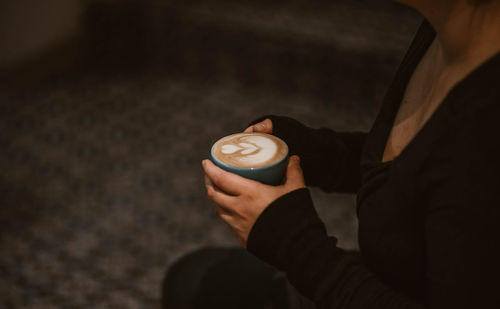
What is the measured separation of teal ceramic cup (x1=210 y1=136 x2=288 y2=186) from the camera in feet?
2.29

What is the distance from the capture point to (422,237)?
2.04ft

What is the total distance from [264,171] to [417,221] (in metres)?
0.24

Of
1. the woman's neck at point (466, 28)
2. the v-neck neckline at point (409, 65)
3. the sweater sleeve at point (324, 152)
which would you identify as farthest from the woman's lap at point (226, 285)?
the woman's neck at point (466, 28)

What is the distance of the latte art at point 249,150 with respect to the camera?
2.34ft

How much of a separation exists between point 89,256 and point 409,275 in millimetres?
1436

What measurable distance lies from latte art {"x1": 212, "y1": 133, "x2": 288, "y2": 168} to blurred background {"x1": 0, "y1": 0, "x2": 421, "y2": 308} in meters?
1.05

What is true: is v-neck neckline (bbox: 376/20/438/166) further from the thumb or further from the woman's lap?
the woman's lap

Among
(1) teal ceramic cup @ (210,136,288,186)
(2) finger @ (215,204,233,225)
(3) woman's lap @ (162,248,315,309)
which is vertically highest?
→ (1) teal ceramic cup @ (210,136,288,186)

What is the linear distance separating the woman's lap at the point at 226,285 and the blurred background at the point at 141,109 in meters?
0.69

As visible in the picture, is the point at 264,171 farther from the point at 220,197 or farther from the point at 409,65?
the point at 409,65

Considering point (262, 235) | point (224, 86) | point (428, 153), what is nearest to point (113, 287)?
point (262, 235)

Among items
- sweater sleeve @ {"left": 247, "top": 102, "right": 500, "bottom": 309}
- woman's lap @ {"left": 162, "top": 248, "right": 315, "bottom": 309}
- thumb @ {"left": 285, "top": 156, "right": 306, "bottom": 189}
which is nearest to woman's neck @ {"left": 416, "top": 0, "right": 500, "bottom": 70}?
sweater sleeve @ {"left": 247, "top": 102, "right": 500, "bottom": 309}

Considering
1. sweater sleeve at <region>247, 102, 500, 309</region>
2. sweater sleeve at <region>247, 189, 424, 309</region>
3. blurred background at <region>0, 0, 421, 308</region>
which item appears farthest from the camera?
blurred background at <region>0, 0, 421, 308</region>

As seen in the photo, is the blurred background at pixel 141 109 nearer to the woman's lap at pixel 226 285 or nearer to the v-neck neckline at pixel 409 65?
the woman's lap at pixel 226 285
